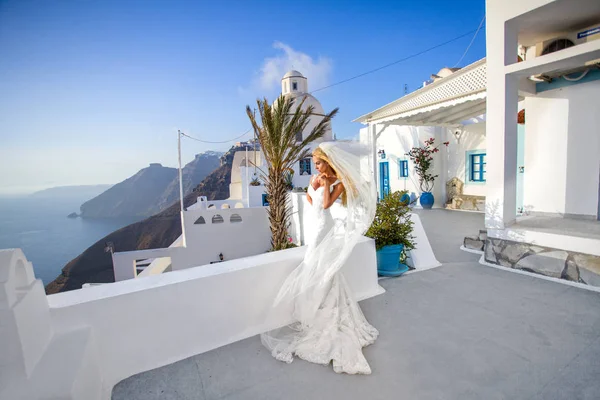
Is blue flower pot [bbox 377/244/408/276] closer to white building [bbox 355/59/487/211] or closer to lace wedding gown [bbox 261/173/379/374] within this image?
lace wedding gown [bbox 261/173/379/374]

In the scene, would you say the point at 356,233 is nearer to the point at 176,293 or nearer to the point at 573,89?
the point at 176,293

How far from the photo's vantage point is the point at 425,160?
11.4 m

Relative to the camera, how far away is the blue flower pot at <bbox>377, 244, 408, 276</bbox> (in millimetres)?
4664

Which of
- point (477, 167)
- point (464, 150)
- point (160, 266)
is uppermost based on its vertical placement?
point (464, 150)

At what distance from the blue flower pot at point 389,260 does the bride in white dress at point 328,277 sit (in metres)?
1.44

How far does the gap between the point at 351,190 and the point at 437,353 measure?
1744 millimetres

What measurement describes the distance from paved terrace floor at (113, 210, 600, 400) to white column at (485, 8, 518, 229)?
168cm

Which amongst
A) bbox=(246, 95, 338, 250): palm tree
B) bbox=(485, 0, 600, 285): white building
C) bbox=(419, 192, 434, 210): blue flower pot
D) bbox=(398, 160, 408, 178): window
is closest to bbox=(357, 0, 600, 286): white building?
bbox=(485, 0, 600, 285): white building

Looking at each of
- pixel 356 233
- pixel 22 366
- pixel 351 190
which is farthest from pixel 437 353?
pixel 22 366

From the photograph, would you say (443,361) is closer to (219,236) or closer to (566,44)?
(566,44)

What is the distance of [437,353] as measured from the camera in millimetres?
2762

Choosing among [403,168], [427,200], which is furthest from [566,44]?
[403,168]

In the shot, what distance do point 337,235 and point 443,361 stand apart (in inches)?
59.8

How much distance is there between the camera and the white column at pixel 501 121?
193 inches
